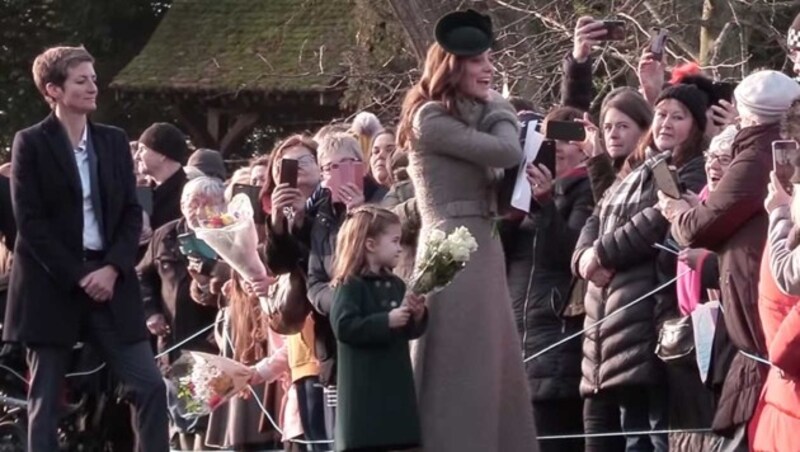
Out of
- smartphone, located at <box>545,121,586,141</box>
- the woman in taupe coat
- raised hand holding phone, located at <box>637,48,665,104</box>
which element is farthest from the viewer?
raised hand holding phone, located at <box>637,48,665,104</box>

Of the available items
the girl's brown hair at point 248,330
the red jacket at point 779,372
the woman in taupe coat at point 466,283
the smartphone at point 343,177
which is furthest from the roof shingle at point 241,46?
the red jacket at point 779,372

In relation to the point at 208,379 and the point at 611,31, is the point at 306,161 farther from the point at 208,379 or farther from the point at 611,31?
the point at 611,31

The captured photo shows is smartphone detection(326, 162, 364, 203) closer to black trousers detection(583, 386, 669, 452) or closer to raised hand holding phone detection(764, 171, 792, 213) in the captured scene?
black trousers detection(583, 386, 669, 452)

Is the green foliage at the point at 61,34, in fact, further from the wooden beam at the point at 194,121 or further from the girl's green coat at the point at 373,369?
the girl's green coat at the point at 373,369

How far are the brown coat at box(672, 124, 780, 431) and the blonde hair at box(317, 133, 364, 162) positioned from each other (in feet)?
7.17

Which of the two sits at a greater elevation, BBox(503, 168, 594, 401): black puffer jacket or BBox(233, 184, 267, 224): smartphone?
BBox(233, 184, 267, 224): smartphone

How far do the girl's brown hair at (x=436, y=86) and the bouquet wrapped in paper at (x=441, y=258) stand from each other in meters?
0.62

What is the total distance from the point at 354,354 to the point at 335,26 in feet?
65.6

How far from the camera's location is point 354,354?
8.98m

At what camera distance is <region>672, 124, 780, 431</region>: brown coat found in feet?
27.4

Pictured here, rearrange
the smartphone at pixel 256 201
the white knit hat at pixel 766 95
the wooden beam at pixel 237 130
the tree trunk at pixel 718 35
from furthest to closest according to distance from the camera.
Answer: the wooden beam at pixel 237 130
the tree trunk at pixel 718 35
the smartphone at pixel 256 201
the white knit hat at pixel 766 95

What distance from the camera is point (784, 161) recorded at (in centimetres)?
773

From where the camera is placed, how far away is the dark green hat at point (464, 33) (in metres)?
8.98

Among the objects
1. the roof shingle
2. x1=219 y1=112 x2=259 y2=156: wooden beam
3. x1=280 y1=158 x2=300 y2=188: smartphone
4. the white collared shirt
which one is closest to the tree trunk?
x1=280 y1=158 x2=300 y2=188: smartphone
